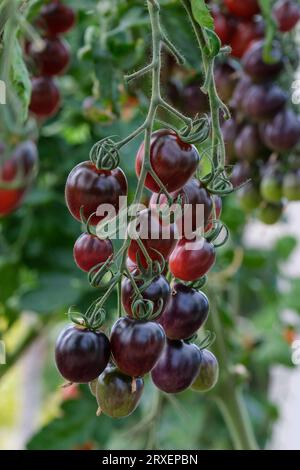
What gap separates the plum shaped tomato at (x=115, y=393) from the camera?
443mm

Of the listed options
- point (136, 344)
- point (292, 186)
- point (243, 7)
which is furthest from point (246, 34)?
point (136, 344)

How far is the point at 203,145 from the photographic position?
20.3 inches

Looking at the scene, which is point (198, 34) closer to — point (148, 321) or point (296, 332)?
point (148, 321)

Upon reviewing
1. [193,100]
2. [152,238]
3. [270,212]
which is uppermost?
[152,238]

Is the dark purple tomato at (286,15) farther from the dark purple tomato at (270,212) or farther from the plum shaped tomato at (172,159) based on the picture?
the plum shaped tomato at (172,159)

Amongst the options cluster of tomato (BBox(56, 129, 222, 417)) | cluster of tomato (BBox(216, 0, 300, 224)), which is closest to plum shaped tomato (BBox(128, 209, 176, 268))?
cluster of tomato (BBox(56, 129, 222, 417))

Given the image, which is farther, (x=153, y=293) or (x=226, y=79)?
(x=226, y=79)

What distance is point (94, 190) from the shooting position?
0.44m

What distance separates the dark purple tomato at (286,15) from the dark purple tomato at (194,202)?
1.14ft

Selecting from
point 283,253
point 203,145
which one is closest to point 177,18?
point 203,145

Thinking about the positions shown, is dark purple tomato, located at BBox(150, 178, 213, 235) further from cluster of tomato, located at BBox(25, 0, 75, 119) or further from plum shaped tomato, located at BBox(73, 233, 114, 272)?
cluster of tomato, located at BBox(25, 0, 75, 119)

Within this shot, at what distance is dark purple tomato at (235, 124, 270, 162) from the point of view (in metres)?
0.78

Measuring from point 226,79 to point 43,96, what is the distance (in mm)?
189

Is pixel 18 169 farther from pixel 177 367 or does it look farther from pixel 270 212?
pixel 270 212
